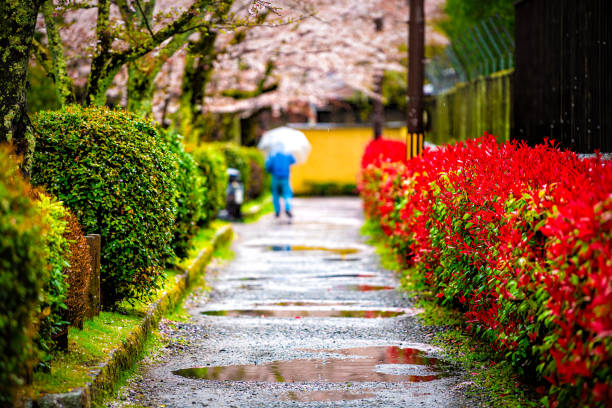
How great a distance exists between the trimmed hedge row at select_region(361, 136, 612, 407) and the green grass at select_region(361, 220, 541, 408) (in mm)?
152

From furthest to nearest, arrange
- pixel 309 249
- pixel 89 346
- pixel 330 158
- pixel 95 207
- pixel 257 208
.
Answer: pixel 330 158, pixel 257 208, pixel 309 249, pixel 95 207, pixel 89 346

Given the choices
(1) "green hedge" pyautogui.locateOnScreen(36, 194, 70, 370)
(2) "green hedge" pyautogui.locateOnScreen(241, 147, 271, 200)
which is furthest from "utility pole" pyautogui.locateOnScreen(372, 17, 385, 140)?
(1) "green hedge" pyautogui.locateOnScreen(36, 194, 70, 370)

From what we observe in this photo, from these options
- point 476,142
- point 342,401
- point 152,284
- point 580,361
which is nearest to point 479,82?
point 476,142

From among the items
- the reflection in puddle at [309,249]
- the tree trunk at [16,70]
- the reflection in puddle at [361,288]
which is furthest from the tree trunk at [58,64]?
the reflection in puddle at [309,249]

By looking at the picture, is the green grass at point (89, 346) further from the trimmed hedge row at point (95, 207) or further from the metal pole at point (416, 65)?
the metal pole at point (416, 65)

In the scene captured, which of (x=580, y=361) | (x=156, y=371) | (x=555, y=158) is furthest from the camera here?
(x=156, y=371)

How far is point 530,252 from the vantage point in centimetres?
527

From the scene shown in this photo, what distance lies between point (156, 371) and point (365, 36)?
54.8 ft

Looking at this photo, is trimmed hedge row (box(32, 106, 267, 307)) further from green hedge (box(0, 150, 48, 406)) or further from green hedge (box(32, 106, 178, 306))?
green hedge (box(0, 150, 48, 406))

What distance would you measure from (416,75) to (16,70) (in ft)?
25.7

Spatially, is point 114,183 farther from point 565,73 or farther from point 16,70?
point 565,73

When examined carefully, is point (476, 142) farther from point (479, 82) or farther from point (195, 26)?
point (479, 82)

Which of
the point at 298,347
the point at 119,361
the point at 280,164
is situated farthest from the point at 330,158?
the point at 119,361

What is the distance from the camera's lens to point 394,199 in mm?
12133
